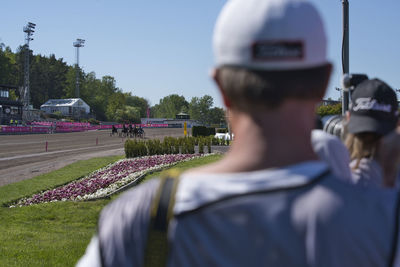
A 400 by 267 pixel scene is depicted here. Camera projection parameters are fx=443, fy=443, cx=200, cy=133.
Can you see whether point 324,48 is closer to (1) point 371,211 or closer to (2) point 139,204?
(1) point 371,211

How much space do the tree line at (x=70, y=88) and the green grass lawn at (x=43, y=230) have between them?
10905 centimetres

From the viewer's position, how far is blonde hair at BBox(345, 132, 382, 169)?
233cm

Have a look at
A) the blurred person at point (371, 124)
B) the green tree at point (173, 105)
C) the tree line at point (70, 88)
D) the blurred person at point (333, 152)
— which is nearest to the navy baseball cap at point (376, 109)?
the blurred person at point (371, 124)

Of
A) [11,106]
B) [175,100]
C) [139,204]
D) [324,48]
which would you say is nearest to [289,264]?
[139,204]

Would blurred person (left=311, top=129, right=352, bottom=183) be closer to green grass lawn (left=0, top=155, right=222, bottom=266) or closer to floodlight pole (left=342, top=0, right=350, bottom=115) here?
floodlight pole (left=342, top=0, right=350, bottom=115)

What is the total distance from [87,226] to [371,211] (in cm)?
899

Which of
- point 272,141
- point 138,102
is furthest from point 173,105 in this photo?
point 272,141

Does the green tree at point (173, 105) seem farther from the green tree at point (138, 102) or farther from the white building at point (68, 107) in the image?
the white building at point (68, 107)

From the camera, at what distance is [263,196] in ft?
3.63

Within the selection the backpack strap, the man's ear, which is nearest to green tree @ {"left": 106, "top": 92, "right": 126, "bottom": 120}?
the man's ear

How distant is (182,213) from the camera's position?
1.11 m

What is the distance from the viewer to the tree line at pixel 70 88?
129875 millimetres

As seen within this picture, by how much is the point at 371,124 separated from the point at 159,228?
1.55 metres

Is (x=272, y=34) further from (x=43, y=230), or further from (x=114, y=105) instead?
(x=114, y=105)
